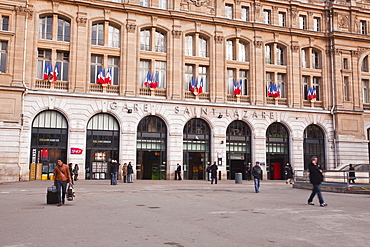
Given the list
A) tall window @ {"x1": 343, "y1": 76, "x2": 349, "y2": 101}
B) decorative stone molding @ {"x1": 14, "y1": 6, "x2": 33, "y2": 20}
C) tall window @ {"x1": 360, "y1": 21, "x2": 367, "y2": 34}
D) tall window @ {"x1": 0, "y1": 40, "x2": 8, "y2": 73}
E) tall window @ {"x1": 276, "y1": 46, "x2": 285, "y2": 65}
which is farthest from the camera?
tall window @ {"x1": 360, "y1": 21, "x2": 367, "y2": 34}

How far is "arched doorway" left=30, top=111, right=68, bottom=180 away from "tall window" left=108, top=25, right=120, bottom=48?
8.31 metres

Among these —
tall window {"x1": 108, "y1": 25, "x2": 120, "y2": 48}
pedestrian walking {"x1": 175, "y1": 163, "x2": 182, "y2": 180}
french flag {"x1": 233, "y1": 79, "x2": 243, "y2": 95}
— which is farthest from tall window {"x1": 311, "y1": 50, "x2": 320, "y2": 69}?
tall window {"x1": 108, "y1": 25, "x2": 120, "y2": 48}

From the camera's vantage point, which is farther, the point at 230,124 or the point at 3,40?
the point at 230,124

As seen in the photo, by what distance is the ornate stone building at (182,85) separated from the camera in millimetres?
33188

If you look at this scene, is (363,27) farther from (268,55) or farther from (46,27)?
(46,27)

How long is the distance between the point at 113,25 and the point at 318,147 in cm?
2468

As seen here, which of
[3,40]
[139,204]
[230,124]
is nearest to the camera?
[139,204]

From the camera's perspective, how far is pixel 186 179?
37094 millimetres

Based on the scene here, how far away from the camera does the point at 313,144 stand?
41.5 meters

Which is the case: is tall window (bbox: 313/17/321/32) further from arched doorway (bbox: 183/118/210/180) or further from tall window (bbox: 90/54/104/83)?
tall window (bbox: 90/54/104/83)

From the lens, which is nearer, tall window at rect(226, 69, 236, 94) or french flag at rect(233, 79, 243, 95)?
french flag at rect(233, 79, 243, 95)

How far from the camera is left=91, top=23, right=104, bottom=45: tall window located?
36.0 meters

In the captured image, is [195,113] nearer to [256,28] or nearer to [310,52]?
[256,28]

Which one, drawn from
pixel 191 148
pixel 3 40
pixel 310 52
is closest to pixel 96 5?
pixel 3 40
